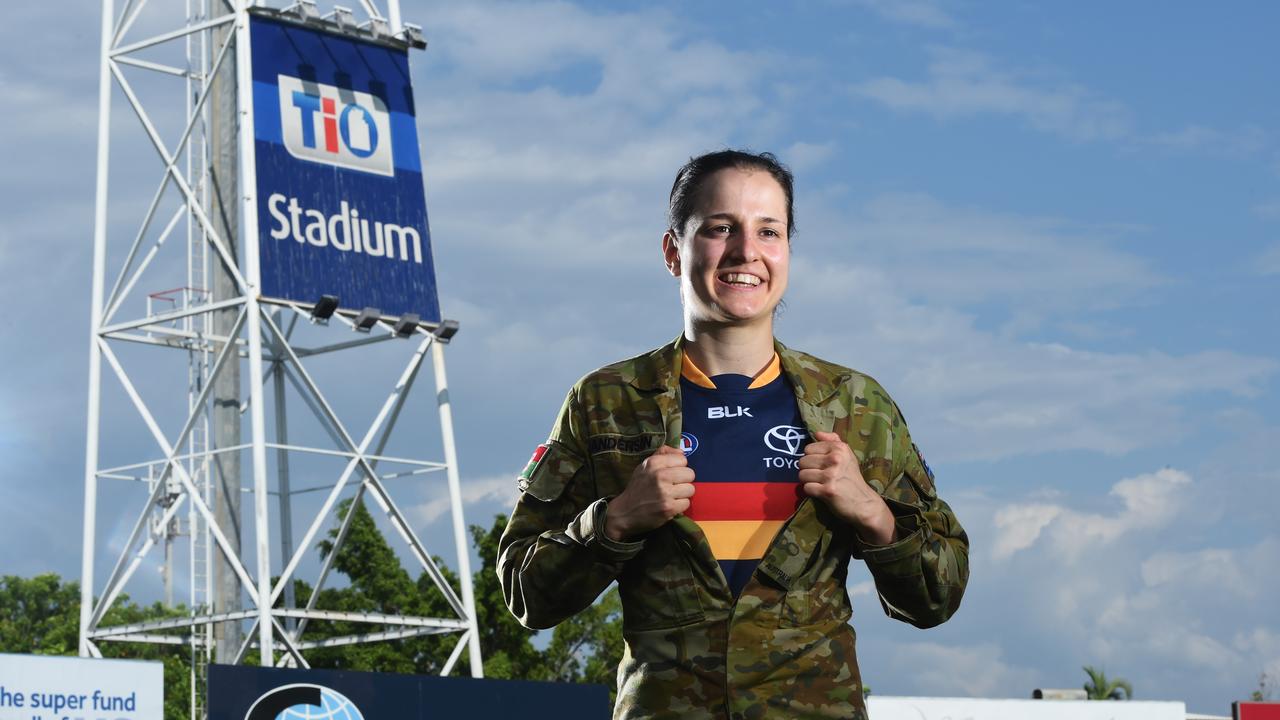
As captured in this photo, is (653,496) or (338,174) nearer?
(653,496)

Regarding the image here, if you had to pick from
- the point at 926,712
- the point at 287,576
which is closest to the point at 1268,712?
the point at 926,712

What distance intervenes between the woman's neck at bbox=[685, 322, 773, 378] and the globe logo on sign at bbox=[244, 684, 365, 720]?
1782 centimetres

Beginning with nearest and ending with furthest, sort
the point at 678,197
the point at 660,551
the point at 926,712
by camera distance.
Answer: the point at 660,551, the point at 678,197, the point at 926,712

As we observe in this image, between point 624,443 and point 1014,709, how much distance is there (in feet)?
86.4

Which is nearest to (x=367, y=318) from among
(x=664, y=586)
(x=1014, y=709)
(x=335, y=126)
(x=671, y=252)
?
(x=335, y=126)

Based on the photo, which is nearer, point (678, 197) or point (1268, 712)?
point (678, 197)

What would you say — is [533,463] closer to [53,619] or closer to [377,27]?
[377,27]

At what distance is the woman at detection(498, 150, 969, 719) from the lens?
411 centimetres

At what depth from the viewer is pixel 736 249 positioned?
14.5ft

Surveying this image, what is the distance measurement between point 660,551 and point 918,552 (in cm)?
61

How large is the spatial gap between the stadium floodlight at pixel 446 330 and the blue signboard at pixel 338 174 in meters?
0.20

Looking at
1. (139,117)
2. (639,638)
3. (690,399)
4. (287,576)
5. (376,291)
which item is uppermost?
(139,117)

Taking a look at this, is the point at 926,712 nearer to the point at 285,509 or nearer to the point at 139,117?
the point at 285,509

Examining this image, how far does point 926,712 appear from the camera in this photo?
28.0 metres
